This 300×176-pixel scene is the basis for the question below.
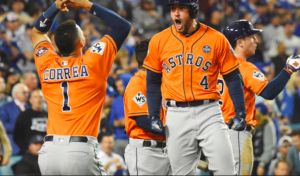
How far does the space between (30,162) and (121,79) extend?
276cm

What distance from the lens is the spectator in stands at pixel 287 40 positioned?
12.4m

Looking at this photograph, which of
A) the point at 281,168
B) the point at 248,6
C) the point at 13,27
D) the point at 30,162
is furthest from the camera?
the point at 248,6

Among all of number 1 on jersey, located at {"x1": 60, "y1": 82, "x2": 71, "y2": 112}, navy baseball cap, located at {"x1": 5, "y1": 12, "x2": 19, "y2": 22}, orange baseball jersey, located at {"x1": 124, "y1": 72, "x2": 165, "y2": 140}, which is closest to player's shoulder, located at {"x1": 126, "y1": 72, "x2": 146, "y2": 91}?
orange baseball jersey, located at {"x1": 124, "y1": 72, "x2": 165, "y2": 140}

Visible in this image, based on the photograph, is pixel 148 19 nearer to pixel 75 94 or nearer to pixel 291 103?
pixel 291 103

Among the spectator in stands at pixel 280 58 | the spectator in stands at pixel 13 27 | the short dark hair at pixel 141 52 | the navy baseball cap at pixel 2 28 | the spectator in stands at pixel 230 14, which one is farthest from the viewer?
the spectator in stands at pixel 230 14

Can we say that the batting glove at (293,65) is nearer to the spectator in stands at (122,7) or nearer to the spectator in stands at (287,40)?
the spectator in stands at (287,40)

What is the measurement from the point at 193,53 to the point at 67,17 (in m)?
8.81

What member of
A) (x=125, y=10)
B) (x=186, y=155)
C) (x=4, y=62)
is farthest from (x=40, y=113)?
(x=125, y=10)

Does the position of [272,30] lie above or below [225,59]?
above

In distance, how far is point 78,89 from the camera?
3982 millimetres

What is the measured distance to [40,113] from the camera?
788 centimetres

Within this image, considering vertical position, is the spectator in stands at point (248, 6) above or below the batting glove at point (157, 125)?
above

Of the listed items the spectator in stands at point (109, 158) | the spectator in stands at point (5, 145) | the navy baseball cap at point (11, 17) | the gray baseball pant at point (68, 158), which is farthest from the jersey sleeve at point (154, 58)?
the navy baseball cap at point (11, 17)

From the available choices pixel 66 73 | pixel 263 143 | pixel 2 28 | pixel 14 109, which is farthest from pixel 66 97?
pixel 2 28
